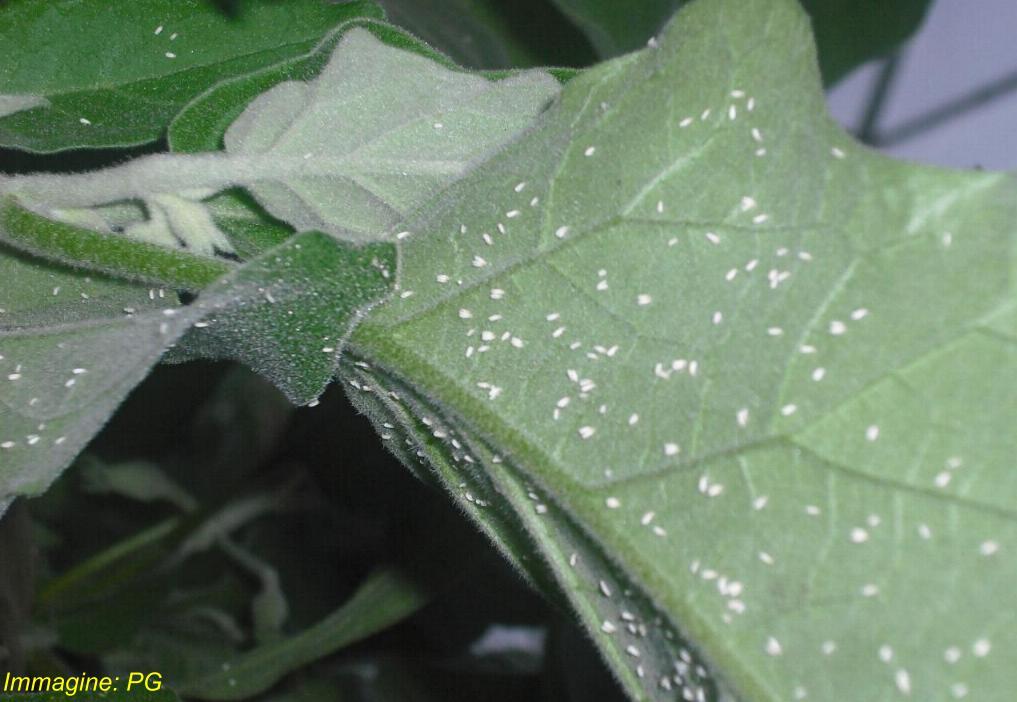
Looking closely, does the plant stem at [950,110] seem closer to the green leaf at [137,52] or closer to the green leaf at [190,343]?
the green leaf at [137,52]

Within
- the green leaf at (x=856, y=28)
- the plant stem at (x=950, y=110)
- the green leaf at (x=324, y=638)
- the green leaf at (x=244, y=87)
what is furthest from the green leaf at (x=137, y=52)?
the plant stem at (x=950, y=110)

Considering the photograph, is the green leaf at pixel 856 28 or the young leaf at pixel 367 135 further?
the green leaf at pixel 856 28

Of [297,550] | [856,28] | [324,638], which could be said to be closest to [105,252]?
[324,638]

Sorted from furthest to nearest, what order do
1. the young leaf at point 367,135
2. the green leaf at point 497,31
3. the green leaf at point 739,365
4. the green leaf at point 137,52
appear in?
the green leaf at point 497,31 → the green leaf at point 137,52 → the young leaf at point 367,135 → the green leaf at point 739,365

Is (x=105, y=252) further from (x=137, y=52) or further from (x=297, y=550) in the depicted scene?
(x=297, y=550)

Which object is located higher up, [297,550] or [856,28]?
[856,28]

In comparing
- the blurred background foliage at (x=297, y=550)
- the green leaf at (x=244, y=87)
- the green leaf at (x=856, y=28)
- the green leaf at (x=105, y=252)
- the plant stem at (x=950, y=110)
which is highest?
the green leaf at (x=244, y=87)
